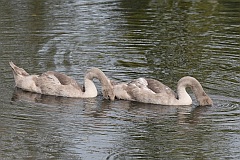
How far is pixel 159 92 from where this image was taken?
674 inches

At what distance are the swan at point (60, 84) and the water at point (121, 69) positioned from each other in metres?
0.21

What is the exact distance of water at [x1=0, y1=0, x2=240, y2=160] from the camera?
46.5 ft

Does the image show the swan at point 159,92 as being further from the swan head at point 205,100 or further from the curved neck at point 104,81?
the curved neck at point 104,81

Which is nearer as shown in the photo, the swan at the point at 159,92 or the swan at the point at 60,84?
the swan at the point at 159,92

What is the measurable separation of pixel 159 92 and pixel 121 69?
8.90ft

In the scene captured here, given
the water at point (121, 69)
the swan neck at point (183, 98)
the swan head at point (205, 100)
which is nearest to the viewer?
the water at point (121, 69)

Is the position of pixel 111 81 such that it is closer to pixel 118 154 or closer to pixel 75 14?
pixel 118 154

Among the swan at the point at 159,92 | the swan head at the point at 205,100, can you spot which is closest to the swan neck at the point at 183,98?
the swan at the point at 159,92

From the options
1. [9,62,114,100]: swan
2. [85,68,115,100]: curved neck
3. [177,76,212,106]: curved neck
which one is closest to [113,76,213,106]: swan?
[177,76,212,106]: curved neck

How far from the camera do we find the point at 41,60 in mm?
20469

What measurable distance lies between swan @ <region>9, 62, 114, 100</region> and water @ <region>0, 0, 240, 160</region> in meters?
0.21

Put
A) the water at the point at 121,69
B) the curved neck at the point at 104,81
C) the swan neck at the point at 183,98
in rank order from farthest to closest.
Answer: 1. the curved neck at the point at 104,81
2. the swan neck at the point at 183,98
3. the water at the point at 121,69

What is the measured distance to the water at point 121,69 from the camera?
558 inches

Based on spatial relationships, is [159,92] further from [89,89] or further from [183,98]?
[89,89]
